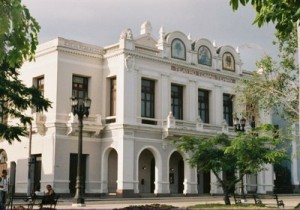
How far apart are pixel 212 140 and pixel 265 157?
293 centimetres

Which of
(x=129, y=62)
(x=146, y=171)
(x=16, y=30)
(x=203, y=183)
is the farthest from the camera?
(x=203, y=183)

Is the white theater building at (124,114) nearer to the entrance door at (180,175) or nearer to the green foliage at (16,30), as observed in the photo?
the entrance door at (180,175)

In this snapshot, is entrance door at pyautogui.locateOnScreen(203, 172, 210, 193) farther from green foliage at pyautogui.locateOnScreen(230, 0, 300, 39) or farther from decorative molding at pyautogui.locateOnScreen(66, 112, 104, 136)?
green foliage at pyautogui.locateOnScreen(230, 0, 300, 39)

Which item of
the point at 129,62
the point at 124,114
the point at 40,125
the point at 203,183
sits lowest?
the point at 203,183

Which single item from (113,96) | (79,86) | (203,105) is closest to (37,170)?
(79,86)

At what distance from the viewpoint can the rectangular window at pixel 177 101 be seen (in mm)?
44031

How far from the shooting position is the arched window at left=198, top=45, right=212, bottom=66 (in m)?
45.8

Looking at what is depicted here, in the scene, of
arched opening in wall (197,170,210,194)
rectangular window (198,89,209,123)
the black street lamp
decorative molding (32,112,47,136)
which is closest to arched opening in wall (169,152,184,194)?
arched opening in wall (197,170,210,194)

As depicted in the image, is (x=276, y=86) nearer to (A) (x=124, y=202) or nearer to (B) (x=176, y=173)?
(A) (x=124, y=202)

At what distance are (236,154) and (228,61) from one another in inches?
1025

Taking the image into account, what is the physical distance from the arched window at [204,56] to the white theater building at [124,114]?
0.09 metres

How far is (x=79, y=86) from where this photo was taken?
4034cm

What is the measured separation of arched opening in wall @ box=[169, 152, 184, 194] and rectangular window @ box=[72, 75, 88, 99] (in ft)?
32.2

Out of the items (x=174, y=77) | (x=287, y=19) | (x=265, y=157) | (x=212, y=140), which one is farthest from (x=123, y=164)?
(x=287, y=19)
